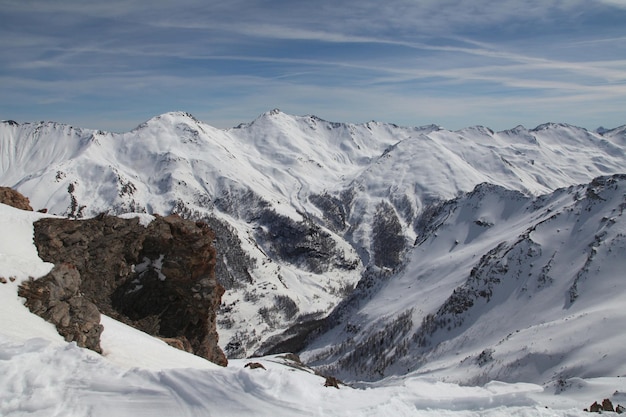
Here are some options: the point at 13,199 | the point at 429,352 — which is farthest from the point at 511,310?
the point at 13,199

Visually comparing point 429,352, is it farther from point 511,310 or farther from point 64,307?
point 64,307

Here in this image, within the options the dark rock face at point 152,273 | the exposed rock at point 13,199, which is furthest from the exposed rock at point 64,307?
the exposed rock at point 13,199

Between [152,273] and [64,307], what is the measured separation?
55.9 ft

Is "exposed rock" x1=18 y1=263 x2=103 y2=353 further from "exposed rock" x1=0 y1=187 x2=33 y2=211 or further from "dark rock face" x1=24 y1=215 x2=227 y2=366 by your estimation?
"exposed rock" x1=0 y1=187 x2=33 y2=211

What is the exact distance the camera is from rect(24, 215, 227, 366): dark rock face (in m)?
35.5

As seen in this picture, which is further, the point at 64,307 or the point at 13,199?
the point at 13,199

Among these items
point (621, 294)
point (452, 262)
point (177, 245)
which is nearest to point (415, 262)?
point (452, 262)

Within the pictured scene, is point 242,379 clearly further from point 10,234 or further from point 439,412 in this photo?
point 10,234

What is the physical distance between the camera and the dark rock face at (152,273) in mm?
35500

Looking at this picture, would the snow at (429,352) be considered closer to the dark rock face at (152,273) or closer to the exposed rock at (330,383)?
the exposed rock at (330,383)

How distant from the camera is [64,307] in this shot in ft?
72.0

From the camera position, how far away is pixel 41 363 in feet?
52.4

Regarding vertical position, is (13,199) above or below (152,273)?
above

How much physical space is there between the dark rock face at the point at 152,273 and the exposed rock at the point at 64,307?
1206 centimetres
